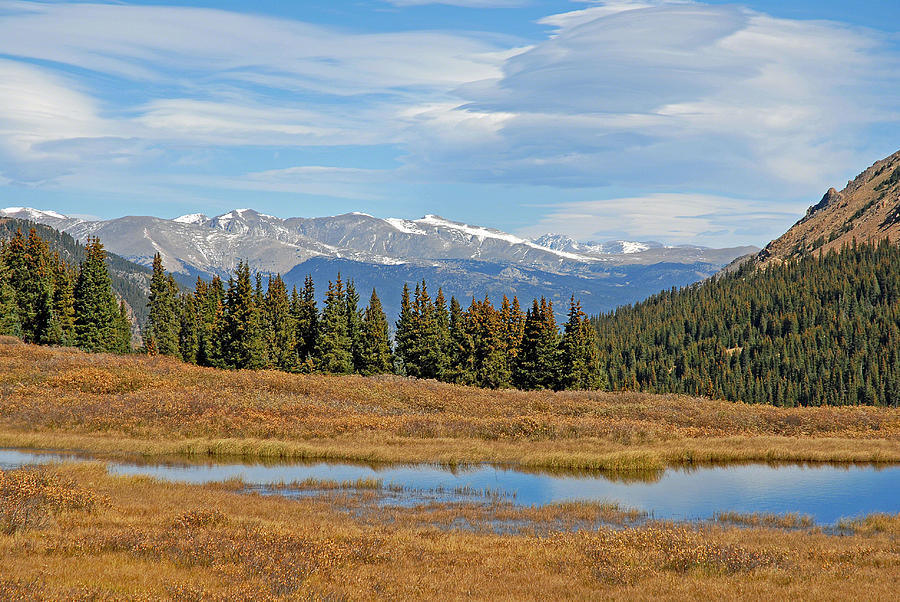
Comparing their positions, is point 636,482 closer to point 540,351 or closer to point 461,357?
point 540,351

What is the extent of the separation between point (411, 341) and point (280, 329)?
20777 mm

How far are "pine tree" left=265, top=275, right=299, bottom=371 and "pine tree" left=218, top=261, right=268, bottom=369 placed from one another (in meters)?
7.33

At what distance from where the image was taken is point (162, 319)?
107 metres

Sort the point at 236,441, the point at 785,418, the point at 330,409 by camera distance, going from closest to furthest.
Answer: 1. the point at 236,441
2. the point at 330,409
3. the point at 785,418

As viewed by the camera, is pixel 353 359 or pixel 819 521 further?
pixel 353 359

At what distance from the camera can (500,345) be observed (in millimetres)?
88938

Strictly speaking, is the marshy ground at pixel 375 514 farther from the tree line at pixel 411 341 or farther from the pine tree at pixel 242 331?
the tree line at pixel 411 341

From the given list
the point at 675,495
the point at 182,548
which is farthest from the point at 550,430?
the point at 182,548

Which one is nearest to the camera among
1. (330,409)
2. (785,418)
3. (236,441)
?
(236,441)

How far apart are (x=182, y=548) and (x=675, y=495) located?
23.8 meters

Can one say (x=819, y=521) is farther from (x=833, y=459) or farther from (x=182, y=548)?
(x=182, y=548)

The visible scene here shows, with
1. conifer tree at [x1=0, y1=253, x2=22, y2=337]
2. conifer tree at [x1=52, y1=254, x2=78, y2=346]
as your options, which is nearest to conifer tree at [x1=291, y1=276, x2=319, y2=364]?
conifer tree at [x1=52, y1=254, x2=78, y2=346]

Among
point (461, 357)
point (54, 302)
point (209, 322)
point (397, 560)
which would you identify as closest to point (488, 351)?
point (461, 357)

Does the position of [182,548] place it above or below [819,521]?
above
